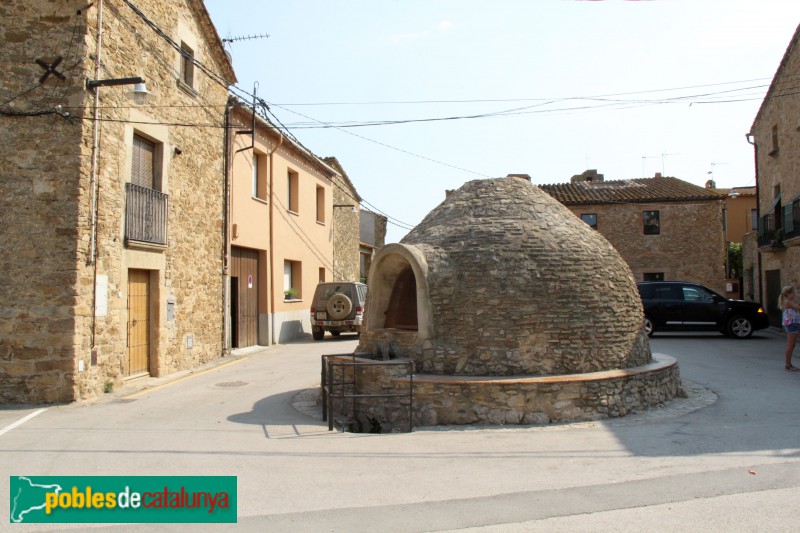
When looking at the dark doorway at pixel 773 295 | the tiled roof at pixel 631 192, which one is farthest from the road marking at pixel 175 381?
the tiled roof at pixel 631 192

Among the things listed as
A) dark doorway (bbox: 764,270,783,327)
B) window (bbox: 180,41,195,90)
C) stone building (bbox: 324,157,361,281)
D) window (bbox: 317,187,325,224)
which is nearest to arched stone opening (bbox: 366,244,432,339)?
window (bbox: 180,41,195,90)

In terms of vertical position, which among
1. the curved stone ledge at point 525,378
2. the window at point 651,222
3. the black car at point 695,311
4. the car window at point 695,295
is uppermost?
the window at point 651,222

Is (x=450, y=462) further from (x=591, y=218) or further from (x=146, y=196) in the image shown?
(x=591, y=218)

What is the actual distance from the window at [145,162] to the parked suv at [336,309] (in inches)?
309

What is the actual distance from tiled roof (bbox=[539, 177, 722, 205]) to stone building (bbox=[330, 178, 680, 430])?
21487mm

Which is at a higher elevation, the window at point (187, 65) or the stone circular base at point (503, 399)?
the window at point (187, 65)

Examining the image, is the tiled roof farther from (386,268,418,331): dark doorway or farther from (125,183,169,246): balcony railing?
(125,183,169,246): balcony railing

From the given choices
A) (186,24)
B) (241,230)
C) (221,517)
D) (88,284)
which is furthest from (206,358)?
(221,517)

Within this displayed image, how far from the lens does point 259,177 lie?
58.2 feet

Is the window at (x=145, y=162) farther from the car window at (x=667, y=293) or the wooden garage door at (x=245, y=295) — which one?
the car window at (x=667, y=293)

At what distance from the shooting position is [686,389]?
32.9 ft

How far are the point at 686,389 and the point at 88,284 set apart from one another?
9.80m

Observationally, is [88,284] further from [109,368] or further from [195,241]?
[195,241]

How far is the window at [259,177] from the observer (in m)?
17.5
